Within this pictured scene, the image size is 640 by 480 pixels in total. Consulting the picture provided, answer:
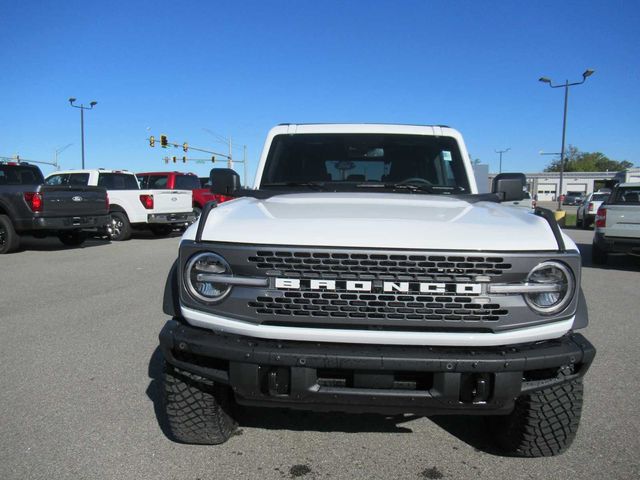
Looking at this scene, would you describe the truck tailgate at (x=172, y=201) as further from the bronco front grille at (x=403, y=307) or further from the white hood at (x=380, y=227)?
the bronco front grille at (x=403, y=307)

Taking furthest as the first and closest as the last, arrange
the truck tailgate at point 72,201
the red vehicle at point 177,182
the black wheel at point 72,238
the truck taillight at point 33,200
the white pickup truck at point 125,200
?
the red vehicle at point 177,182, the white pickup truck at point 125,200, the black wheel at point 72,238, the truck tailgate at point 72,201, the truck taillight at point 33,200

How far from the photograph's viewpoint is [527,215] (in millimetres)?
2887

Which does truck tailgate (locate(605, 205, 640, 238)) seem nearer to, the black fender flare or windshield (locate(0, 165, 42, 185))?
the black fender flare

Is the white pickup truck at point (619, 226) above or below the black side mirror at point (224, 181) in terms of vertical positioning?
below

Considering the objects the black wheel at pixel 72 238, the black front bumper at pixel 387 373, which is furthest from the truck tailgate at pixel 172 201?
the black front bumper at pixel 387 373

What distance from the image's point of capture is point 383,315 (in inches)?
91.2

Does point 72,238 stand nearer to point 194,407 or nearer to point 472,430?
point 194,407

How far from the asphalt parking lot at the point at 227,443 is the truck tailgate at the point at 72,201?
22.5ft

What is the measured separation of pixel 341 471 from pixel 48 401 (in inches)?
84.7

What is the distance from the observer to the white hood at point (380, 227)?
233 centimetres

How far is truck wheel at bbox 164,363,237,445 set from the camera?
2.66 metres

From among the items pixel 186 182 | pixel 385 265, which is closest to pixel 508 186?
pixel 385 265

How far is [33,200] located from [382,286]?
10896mm

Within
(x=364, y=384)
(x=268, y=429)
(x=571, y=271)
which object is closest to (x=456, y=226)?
(x=571, y=271)
